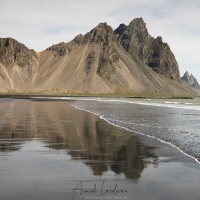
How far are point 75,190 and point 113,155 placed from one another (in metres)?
5.66

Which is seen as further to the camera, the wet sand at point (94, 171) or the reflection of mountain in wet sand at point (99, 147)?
the reflection of mountain in wet sand at point (99, 147)

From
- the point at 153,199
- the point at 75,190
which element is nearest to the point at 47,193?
the point at 75,190

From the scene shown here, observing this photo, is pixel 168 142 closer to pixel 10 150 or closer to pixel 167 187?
pixel 10 150

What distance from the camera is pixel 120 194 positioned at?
9.61 metres
